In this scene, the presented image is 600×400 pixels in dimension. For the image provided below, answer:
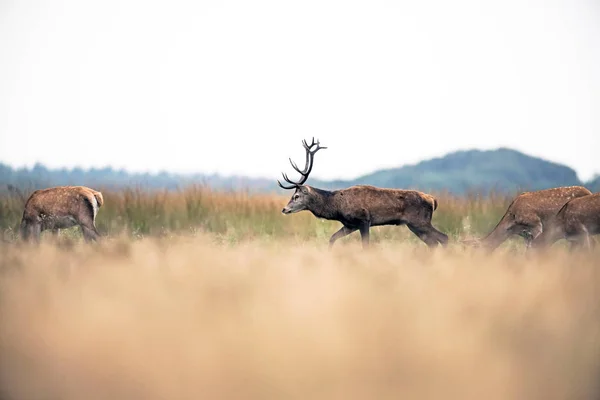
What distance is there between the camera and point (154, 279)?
3.21 m

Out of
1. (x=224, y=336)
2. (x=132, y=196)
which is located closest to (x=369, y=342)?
(x=224, y=336)

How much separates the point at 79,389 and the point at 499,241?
5.23 meters

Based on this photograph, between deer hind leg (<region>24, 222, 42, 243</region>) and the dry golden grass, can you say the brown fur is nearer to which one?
deer hind leg (<region>24, 222, 42, 243</region>)

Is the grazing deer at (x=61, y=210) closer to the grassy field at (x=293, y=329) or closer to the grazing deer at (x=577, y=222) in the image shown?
the grassy field at (x=293, y=329)

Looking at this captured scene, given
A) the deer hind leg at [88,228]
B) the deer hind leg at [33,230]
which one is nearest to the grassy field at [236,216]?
the deer hind leg at [88,228]

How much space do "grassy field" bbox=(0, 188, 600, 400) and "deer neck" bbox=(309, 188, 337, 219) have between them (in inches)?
161

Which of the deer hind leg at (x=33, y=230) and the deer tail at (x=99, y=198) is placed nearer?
the deer hind leg at (x=33, y=230)

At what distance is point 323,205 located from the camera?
7.89m

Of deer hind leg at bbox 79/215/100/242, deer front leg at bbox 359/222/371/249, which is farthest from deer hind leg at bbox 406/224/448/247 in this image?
deer hind leg at bbox 79/215/100/242

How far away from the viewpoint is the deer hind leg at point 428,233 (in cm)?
745

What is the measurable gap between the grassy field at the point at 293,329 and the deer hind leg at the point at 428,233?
3.69m

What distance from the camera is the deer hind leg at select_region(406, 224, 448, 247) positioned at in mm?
7445

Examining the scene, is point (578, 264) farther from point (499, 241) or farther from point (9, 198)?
point (9, 198)

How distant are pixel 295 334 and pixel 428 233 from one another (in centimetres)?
533
